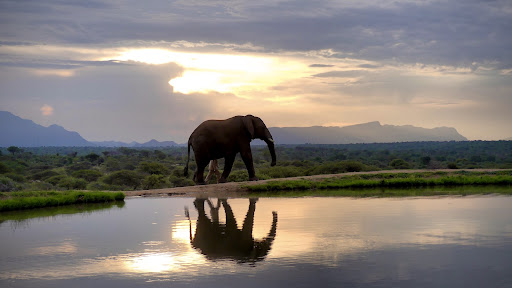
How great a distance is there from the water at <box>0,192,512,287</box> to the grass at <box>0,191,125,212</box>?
188 centimetres

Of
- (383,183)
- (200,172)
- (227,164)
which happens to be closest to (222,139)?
(227,164)

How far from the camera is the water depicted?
29.8 ft

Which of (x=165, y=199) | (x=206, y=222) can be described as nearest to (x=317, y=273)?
(x=206, y=222)

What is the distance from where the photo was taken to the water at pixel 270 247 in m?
9.08

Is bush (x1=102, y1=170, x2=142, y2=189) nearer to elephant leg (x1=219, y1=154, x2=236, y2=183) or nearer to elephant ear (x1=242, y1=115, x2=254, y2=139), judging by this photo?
elephant leg (x1=219, y1=154, x2=236, y2=183)

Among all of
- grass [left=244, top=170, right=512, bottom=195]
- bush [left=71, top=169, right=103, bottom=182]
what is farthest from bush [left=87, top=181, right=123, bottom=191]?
grass [left=244, top=170, right=512, bottom=195]

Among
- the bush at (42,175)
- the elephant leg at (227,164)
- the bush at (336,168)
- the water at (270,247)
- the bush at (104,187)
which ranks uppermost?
the elephant leg at (227,164)

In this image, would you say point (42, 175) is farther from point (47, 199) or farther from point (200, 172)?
point (47, 199)

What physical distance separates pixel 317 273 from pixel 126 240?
4.77 meters

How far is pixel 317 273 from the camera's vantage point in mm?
9227

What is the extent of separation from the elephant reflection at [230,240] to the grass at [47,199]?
5726 millimetres

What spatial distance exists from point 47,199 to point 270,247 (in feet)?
36.2

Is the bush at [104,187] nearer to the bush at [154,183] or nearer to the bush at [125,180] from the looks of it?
the bush at [125,180]

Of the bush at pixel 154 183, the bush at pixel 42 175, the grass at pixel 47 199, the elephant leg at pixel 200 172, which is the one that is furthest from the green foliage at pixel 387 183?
the bush at pixel 42 175
